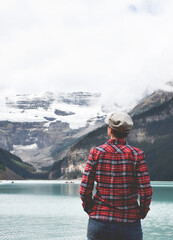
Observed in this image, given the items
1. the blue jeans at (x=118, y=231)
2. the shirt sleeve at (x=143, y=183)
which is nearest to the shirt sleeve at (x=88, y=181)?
the blue jeans at (x=118, y=231)

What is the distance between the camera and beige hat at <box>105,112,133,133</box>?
724cm

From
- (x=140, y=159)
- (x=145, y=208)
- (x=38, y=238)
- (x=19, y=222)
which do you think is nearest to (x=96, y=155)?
(x=140, y=159)

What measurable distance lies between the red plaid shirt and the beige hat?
0.43m

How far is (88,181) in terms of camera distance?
7.09m

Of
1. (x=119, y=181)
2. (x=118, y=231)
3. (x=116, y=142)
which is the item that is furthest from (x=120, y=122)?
(x=118, y=231)

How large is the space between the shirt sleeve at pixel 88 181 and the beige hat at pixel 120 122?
69 centimetres

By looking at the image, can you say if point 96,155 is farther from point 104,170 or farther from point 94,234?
point 94,234

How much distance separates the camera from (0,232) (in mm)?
30469

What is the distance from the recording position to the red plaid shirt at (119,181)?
272 inches

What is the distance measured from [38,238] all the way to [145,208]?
72.3 ft

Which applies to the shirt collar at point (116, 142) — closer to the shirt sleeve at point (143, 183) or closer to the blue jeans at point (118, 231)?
the shirt sleeve at point (143, 183)

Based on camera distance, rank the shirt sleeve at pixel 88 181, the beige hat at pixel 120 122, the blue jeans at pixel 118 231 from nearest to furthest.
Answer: the blue jeans at pixel 118 231
the shirt sleeve at pixel 88 181
the beige hat at pixel 120 122

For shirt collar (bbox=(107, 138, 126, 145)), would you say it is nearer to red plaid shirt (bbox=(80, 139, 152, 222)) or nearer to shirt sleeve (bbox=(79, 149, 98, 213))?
red plaid shirt (bbox=(80, 139, 152, 222))

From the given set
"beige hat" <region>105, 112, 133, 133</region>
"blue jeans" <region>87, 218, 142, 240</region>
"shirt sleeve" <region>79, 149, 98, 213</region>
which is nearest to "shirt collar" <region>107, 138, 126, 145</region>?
"beige hat" <region>105, 112, 133, 133</region>
